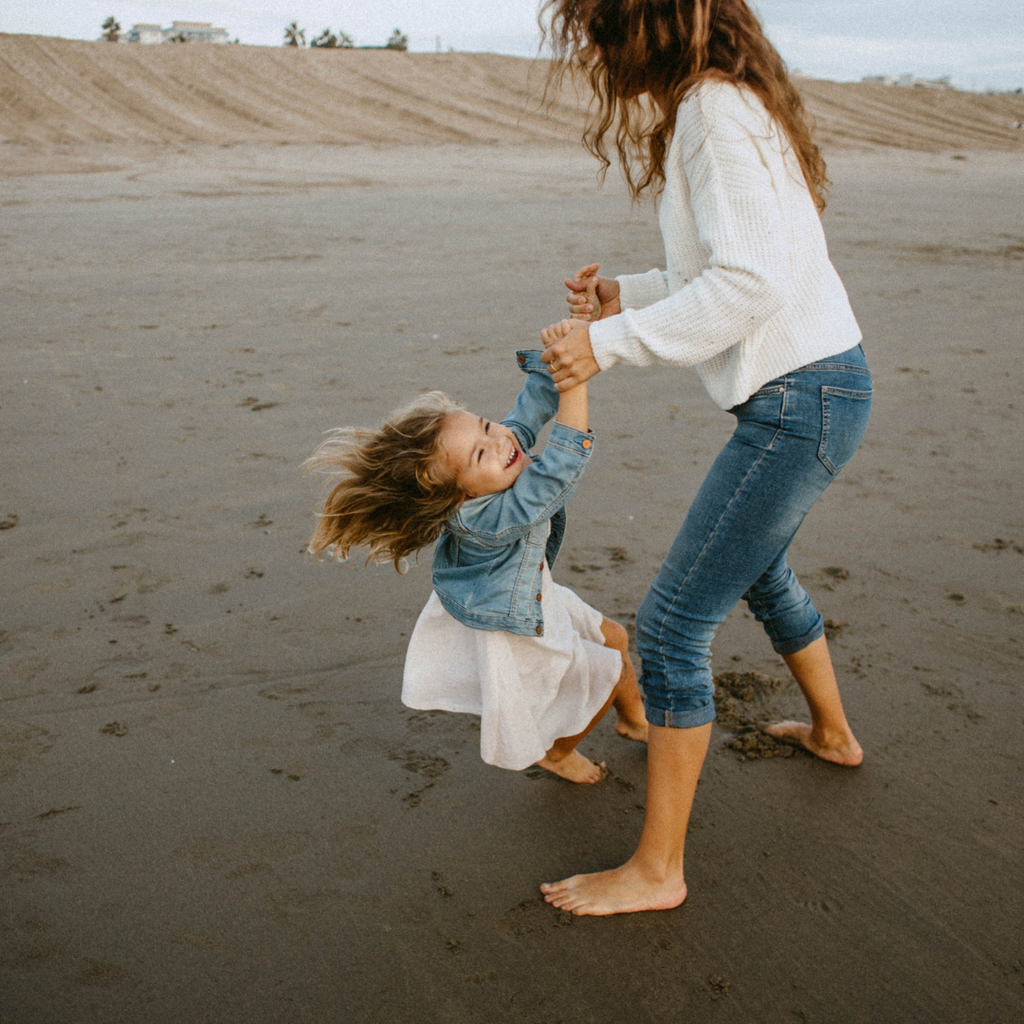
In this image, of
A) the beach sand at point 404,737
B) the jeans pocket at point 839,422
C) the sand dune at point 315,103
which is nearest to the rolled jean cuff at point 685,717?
the beach sand at point 404,737

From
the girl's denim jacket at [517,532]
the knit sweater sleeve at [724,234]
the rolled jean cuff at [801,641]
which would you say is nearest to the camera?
the knit sweater sleeve at [724,234]

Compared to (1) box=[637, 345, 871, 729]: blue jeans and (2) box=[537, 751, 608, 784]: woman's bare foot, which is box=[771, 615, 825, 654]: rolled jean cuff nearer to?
(1) box=[637, 345, 871, 729]: blue jeans

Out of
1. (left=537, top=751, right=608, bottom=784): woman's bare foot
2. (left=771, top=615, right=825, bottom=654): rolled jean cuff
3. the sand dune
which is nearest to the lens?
(left=771, top=615, right=825, bottom=654): rolled jean cuff

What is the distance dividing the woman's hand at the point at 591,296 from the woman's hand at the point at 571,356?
11.8 inches

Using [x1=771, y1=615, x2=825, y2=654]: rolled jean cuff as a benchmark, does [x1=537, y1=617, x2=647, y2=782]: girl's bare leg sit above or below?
below

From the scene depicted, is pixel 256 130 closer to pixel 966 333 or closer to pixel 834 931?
pixel 966 333

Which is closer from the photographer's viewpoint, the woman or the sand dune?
the woman

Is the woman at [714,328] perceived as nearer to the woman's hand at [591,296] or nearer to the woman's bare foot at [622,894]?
the woman's bare foot at [622,894]

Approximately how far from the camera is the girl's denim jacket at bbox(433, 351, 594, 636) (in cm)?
191

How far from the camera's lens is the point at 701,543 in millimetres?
1859

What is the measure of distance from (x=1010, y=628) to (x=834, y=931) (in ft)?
5.09

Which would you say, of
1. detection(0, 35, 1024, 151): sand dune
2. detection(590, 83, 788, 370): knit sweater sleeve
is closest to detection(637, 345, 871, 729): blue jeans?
detection(590, 83, 788, 370): knit sweater sleeve

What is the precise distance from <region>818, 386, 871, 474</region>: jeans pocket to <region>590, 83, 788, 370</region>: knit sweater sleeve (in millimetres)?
217

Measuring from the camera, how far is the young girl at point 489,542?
1970mm
